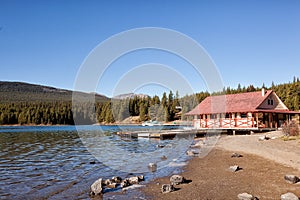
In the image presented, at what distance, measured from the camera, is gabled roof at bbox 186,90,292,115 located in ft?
118

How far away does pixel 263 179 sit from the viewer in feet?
35.0

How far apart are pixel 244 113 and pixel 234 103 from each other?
3.22 m

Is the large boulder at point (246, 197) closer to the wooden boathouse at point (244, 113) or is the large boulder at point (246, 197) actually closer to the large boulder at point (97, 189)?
the large boulder at point (97, 189)

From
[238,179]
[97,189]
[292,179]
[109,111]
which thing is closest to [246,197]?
[292,179]

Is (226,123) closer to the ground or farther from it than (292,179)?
farther from it

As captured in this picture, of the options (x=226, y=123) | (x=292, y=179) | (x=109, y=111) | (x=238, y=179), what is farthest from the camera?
(x=109, y=111)

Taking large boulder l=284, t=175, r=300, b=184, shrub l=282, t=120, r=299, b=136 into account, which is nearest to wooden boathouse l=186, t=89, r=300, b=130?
shrub l=282, t=120, r=299, b=136

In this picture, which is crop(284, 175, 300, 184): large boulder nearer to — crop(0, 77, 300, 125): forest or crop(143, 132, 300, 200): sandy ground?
crop(143, 132, 300, 200): sandy ground

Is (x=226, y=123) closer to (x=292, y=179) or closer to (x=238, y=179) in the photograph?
(x=238, y=179)

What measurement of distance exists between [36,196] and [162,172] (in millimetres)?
6264

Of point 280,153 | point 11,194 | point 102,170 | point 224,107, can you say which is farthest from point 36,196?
point 224,107

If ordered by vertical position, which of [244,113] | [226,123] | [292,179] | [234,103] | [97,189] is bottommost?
[97,189]

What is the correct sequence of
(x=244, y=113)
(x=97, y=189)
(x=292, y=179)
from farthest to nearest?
(x=244, y=113) → (x=97, y=189) → (x=292, y=179)

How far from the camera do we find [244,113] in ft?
119
